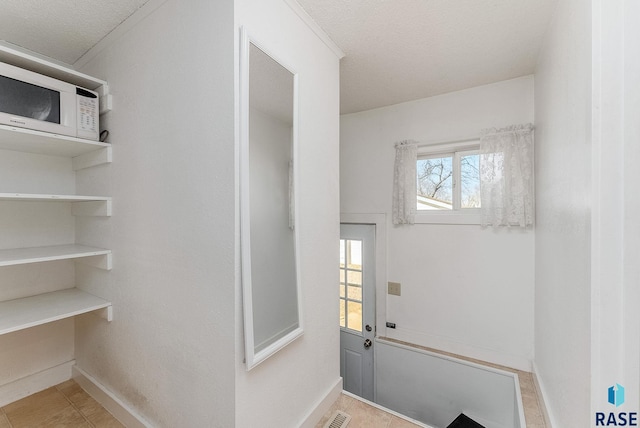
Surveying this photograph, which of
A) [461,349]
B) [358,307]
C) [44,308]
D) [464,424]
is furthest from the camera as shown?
[358,307]

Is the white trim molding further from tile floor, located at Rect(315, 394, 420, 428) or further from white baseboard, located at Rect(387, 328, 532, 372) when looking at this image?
white baseboard, located at Rect(387, 328, 532, 372)

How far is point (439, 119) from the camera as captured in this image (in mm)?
2215

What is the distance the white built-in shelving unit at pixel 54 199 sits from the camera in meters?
1.25

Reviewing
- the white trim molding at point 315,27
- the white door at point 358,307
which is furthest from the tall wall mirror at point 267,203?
the white door at point 358,307

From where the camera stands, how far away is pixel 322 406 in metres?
1.42

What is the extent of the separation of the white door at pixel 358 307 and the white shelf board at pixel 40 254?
6.22 feet

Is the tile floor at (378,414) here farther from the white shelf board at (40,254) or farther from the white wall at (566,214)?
the white shelf board at (40,254)

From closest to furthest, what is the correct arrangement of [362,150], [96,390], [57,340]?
[96,390] → [57,340] → [362,150]

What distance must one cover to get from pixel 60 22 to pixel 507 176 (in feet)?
9.18

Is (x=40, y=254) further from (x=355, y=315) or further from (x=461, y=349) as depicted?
(x=461, y=349)

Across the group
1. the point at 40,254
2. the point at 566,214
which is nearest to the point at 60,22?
the point at 40,254

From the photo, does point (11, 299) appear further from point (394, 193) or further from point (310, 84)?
point (394, 193)

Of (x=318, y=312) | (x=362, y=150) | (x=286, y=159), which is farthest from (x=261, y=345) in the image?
(x=362, y=150)

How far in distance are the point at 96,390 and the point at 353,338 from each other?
1.93 meters
